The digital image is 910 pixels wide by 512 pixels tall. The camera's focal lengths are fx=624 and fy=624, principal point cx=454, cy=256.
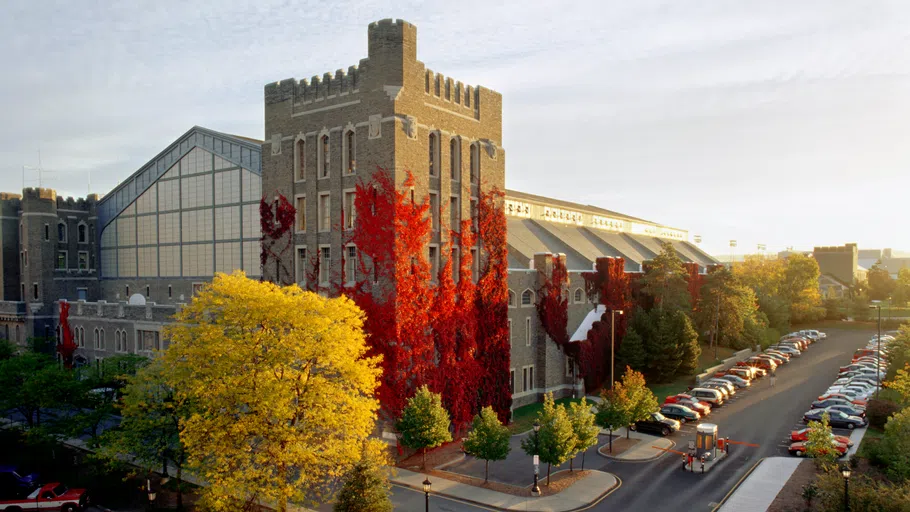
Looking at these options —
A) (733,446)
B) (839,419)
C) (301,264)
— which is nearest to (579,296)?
(733,446)

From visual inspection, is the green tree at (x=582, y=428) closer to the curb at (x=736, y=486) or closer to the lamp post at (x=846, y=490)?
the curb at (x=736, y=486)

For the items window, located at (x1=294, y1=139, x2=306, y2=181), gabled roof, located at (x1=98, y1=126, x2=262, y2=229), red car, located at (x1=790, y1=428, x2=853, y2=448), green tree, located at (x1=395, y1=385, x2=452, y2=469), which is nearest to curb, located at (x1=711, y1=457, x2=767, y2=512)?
red car, located at (x1=790, y1=428, x2=853, y2=448)

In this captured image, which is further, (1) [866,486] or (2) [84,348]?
(2) [84,348]

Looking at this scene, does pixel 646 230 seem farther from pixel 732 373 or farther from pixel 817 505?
pixel 817 505

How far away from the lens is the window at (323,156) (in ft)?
131

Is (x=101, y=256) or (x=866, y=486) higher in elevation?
(x=101, y=256)

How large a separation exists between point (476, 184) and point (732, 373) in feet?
112

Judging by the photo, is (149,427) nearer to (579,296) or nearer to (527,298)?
(527,298)

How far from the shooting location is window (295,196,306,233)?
136 ft

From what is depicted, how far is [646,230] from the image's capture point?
98312 mm

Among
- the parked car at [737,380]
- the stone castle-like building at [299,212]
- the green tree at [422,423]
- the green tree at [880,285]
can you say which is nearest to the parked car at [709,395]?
the parked car at [737,380]

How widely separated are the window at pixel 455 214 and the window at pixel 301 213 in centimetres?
976

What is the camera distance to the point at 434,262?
131ft

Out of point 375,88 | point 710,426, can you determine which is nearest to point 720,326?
point 710,426
